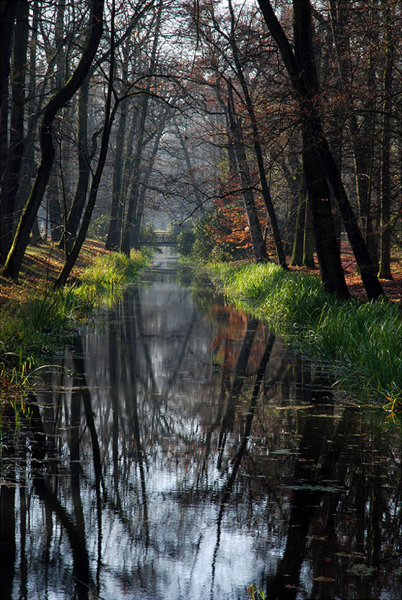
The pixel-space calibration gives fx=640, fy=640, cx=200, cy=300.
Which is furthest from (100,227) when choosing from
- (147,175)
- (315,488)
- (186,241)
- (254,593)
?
(254,593)

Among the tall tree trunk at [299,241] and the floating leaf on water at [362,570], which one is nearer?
the floating leaf on water at [362,570]

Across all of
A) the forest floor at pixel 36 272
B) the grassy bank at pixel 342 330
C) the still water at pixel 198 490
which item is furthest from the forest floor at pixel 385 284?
the still water at pixel 198 490

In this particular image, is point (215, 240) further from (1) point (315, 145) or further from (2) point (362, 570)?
(2) point (362, 570)

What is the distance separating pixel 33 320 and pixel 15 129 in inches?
314

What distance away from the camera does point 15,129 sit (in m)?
16.4

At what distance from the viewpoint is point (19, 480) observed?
4.53 meters

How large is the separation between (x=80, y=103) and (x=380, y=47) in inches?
588

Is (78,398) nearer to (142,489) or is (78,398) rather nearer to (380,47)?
(142,489)

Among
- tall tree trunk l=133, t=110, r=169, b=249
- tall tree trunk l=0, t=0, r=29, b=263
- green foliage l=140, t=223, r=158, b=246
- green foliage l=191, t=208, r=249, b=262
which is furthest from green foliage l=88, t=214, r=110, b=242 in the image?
tall tree trunk l=0, t=0, r=29, b=263

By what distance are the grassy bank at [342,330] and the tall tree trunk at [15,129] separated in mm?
6588

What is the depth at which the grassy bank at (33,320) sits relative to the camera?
7508 mm

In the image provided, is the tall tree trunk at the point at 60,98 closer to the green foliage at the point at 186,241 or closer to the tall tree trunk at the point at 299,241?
the tall tree trunk at the point at 299,241

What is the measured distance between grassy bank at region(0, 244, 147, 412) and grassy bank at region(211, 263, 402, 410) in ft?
12.9

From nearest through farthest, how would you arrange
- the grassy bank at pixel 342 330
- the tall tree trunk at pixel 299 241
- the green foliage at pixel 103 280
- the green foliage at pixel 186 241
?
1. the grassy bank at pixel 342 330
2. the green foliage at pixel 103 280
3. the tall tree trunk at pixel 299 241
4. the green foliage at pixel 186 241
